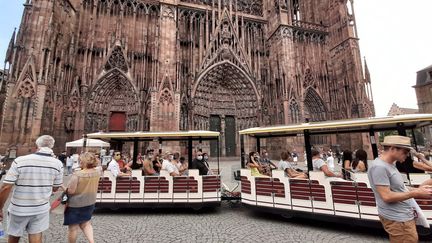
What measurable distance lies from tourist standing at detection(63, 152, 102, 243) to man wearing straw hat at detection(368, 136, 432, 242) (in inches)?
151

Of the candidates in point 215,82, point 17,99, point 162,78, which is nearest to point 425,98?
point 215,82

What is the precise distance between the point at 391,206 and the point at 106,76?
19.7m

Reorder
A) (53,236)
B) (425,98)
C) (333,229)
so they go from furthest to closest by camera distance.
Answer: (425,98) < (333,229) < (53,236)

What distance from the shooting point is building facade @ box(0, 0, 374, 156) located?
14.0 m

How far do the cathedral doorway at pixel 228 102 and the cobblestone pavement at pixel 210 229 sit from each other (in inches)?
571

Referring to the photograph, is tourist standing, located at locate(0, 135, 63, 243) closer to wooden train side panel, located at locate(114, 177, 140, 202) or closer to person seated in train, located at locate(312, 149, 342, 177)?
wooden train side panel, located at locate(114, 177, 140, 202)

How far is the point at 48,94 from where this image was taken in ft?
46.2

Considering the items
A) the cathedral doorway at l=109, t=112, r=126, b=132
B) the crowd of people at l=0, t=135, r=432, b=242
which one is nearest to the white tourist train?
the crowd of people at l=0, t=135, r=432, b=242

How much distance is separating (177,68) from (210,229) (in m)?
15.6

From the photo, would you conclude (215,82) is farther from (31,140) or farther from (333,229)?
(333,229)

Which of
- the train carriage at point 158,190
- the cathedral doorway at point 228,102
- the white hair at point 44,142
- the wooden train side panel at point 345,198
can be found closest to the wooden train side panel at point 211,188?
the train carriage at point 158,190

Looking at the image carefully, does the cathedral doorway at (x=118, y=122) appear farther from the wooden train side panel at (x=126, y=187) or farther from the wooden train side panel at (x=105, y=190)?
the wooden train side panel at (x=126, y=187)

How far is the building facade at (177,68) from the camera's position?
1397 cm

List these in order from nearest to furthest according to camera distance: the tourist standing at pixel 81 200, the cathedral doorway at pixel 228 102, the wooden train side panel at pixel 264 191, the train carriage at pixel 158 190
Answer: the tourist standing at pixel 81 200 < the wooden train side panel at pixel 264 191 < the train carriage at pixel 158 190 < the cathedral doorway at pixel 228 102
